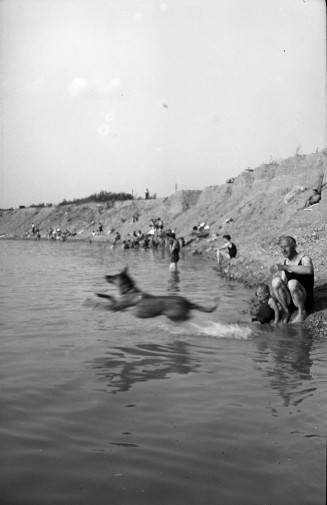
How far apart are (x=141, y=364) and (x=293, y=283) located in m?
3.43

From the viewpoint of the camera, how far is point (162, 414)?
5062 millimetres

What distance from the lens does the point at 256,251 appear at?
2078 cm

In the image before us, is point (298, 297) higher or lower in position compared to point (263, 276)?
higher

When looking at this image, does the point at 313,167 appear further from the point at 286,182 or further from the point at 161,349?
the point at 161,349

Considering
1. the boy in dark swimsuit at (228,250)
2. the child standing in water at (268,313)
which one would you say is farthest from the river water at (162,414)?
the boy in dark swimsuit at (228,250)

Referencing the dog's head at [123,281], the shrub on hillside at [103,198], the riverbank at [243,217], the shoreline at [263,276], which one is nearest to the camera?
the shoreline at [263,276]

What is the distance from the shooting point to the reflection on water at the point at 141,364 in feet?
20.7

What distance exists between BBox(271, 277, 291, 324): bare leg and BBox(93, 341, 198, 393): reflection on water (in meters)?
2.09

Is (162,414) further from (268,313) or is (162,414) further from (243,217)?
(243,217)

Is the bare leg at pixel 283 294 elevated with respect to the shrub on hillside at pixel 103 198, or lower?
lower

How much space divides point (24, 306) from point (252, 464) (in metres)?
9.25

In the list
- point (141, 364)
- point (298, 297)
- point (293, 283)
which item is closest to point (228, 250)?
point (298, 297)

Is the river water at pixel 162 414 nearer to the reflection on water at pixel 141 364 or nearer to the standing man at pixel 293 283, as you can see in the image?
the reflection on water at pixel 141 364

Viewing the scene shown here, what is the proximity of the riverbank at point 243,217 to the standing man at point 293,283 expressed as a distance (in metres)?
0.28
